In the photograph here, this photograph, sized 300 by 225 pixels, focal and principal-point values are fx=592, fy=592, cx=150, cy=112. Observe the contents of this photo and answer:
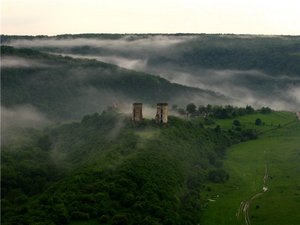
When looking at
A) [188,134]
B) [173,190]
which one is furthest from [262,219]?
[188,134]

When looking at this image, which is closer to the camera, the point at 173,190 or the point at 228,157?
the point at 173,190

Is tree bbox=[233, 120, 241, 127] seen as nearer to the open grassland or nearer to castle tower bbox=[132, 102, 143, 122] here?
the open grassland

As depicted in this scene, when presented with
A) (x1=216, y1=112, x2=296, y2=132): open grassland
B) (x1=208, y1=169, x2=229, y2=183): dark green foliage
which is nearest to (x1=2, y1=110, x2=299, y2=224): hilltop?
(x1=208, y1=169, x2=229, y2=183): dark green foliage

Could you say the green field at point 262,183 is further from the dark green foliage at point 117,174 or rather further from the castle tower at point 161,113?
the castle tower at point 161,113

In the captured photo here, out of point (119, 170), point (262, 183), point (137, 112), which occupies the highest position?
point (137, 112)

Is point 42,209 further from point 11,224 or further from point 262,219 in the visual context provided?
point 262,219

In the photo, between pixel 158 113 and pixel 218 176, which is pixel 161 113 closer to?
pixel 158 113

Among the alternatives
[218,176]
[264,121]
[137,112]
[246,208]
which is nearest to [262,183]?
[218,176]

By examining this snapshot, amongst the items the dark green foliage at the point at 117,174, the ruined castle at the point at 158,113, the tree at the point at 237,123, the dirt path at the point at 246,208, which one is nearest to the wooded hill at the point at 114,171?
the dark green foliage at the point at 117,174
